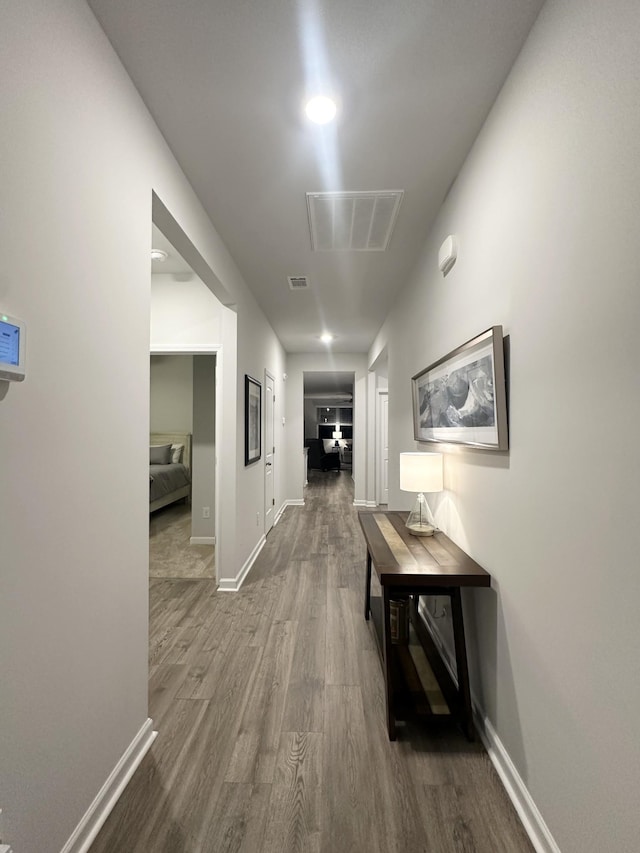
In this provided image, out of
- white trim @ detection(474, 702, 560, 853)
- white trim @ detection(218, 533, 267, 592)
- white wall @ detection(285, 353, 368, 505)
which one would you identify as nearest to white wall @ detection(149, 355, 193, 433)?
white wall @ detection(285, 353, 368, 505)

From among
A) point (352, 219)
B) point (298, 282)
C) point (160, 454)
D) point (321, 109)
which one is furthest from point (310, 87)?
point (160, 454)

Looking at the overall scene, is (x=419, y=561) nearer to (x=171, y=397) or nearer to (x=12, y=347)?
(x=12, y=347)

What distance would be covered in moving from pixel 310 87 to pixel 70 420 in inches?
58.6

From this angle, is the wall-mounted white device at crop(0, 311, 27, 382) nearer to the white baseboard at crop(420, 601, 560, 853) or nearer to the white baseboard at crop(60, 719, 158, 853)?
the white baseboard at crop(60, 719, 158, 853)

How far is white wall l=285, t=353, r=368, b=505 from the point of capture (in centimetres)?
659

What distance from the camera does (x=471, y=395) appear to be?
1707 mm

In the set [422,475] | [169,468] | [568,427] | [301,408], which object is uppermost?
[301,408]

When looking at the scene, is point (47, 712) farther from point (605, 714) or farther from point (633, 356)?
point (633, 356)

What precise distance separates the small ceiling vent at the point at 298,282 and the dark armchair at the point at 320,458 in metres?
9.22

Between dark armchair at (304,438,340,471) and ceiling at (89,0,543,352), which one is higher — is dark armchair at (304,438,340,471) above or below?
below

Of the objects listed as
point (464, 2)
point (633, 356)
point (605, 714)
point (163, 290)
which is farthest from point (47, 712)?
point (163, 290)

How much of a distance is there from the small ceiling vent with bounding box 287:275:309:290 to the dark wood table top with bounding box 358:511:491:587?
219cm

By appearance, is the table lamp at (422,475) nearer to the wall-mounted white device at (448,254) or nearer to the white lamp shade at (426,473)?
the white lamp shade at (426,473)

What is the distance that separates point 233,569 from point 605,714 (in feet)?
8.75
